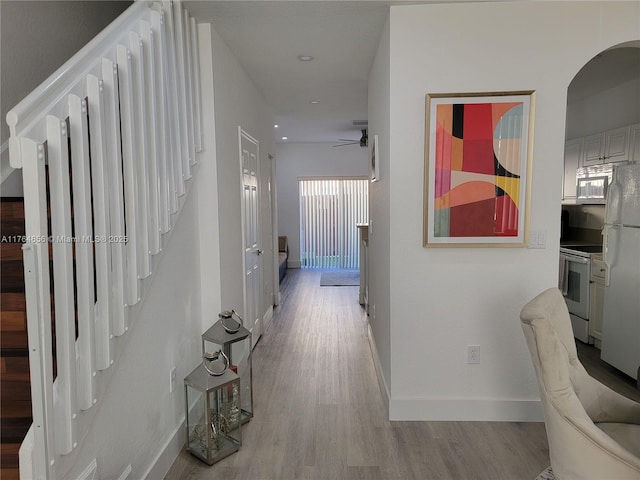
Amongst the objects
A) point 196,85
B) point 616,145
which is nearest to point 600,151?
point 616,145

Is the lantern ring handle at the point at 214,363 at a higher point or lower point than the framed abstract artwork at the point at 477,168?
lower

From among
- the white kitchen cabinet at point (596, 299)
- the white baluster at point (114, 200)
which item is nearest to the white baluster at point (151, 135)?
the white baluster at point (114, 200)

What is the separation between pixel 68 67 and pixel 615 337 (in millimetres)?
4032

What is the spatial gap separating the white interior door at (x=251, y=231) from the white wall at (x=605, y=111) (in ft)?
11.6

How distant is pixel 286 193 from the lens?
8.82 meters

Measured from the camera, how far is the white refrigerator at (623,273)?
3.11 metres

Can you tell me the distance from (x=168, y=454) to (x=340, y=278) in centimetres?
569

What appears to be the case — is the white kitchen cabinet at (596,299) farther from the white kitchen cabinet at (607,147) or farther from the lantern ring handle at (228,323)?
the lantern ring handle at (228,323)

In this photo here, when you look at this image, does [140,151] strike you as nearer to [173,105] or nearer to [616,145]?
[173,105]

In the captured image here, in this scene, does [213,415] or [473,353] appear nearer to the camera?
[213,415]

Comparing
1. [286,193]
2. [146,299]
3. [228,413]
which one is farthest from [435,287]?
[286,193]

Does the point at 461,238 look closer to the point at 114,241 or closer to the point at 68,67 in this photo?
the point at 114,241

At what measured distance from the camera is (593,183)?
404 cm

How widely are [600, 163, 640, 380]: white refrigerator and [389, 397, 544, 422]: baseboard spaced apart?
1.07 metres
